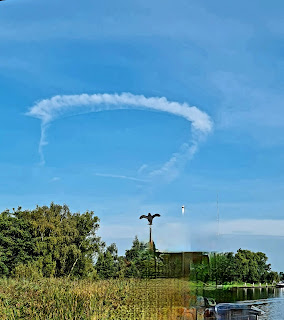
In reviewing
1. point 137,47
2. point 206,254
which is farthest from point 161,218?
point 137,47

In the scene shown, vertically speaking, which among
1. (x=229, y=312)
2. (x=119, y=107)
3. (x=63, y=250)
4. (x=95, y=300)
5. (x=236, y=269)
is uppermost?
(x=119, y=107)

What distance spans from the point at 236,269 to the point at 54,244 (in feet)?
10.3

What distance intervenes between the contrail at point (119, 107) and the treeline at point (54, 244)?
184 cm

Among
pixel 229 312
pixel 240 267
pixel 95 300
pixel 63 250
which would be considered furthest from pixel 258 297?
pixel 95 300

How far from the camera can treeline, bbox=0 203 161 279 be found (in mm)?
8477

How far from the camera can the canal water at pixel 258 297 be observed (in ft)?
21.9

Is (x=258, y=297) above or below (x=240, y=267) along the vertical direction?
below

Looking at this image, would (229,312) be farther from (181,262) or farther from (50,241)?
(50,241)

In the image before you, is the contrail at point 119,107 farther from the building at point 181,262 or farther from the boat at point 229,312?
the boat at point 229,312

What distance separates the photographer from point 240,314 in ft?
21.5

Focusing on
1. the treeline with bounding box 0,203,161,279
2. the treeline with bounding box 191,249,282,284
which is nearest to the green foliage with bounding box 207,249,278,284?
the treeline with bounding box 191,249,282,284

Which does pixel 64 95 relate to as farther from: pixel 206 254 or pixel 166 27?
pixel 206 254

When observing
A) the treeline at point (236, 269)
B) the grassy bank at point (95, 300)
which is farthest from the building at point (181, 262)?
the grassy bank at point (95, 300)

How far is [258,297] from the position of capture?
9086 mm
